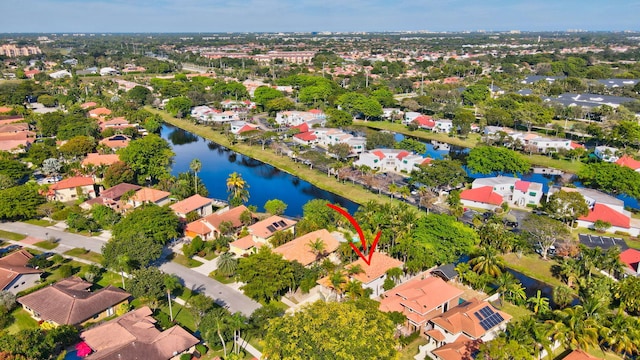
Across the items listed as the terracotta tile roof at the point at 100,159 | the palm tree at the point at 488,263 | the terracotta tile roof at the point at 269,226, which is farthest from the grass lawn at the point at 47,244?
the palm tree at the point at 488,263

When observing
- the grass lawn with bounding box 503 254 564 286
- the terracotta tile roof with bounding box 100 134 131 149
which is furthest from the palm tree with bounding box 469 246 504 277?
the terracotta tile roof with bounding box 100 134 131 149

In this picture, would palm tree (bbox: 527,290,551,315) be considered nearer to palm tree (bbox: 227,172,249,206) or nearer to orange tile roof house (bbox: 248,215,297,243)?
orange tile roof house (bbox: 248,215,297,243)

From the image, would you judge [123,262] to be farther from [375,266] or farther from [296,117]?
[296,117]

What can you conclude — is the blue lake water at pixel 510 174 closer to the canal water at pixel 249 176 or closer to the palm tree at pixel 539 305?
the canal water at pixel 249 176

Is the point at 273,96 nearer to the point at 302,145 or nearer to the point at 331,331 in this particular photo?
the point at 302,145

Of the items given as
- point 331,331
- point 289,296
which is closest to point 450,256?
point 289,296

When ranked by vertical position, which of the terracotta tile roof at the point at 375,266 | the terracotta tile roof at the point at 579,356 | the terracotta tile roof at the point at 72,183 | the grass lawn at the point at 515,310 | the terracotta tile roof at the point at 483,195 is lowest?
the grass lawn at the point at 515,310
